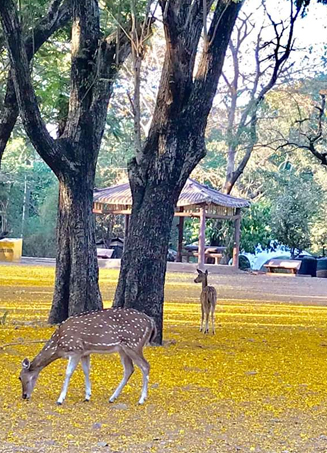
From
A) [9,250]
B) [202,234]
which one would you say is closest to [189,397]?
[202,234]

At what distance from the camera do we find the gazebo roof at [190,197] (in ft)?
94.9

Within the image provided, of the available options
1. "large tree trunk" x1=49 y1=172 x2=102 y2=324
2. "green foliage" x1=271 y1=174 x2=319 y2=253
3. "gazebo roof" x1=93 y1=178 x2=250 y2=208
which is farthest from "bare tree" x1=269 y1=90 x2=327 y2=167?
"large tree trunk" x1=49 y1=172 x2=102 y2=324

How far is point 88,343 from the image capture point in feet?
20.6

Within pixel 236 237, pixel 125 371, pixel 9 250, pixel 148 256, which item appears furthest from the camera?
pixel 9 250

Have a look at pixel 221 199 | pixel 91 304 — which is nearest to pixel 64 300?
pixel 91 304

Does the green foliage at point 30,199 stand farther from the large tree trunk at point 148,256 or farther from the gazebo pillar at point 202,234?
the large tree trunk at point 148,256

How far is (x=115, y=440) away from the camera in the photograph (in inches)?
210

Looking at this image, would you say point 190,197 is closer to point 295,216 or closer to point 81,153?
point 295,216

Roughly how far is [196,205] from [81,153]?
18.7 meters

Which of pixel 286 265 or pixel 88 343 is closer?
pixel 88 343

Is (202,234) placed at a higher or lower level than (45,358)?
higher

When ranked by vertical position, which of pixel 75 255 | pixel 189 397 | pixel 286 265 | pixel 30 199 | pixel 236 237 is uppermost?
pixel 30 199

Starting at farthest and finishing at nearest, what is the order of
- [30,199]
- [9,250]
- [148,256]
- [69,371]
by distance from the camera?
1. [30,199]
2. [9,250]
3. [148,256]
4. [69,371]

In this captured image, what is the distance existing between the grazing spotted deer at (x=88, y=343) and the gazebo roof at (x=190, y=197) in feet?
73.2
